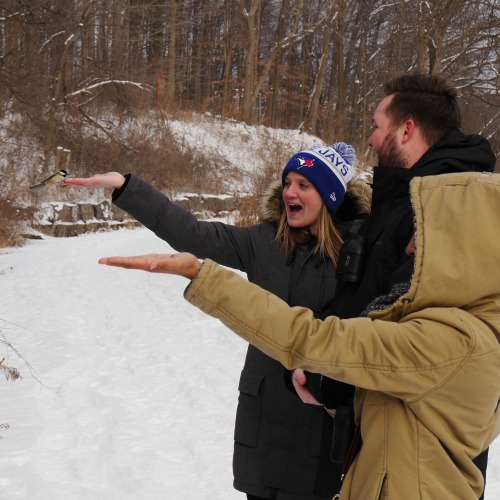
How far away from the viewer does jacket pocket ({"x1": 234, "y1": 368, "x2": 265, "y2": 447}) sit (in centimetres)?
230

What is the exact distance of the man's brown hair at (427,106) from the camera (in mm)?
1639

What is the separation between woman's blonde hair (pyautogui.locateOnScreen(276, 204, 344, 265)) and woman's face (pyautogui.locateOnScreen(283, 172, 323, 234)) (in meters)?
0.03

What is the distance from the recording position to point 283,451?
228 centimetres

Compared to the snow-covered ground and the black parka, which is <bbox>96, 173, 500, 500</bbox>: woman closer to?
the black parka

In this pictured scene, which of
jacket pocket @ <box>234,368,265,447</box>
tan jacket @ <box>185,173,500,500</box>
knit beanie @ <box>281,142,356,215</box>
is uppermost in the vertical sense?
knit beanie @ <box>281,142,356,215</box>

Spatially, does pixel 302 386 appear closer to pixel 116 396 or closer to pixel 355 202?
pixel 355 202

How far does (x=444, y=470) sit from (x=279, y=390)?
1.04 meters

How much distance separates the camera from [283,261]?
238 cm

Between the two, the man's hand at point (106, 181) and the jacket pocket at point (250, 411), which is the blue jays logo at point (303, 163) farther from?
the jacket pocket at point (250, 411)

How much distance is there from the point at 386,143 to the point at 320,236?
734 millimetres

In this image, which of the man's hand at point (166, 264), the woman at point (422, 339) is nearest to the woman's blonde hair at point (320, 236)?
the woman at point (422, 339)

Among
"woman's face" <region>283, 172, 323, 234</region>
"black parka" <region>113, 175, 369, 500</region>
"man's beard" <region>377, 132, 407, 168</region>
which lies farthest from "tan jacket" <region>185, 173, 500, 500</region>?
"woman's face" <region>283, 172, 323, 234</region>

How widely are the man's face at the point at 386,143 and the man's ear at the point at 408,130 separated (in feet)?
0.08

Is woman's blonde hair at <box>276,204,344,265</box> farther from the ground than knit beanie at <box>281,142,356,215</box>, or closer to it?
closer to it
